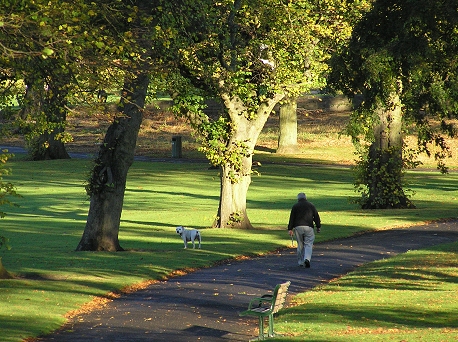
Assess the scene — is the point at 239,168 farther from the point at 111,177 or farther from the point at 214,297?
the point at 214,297

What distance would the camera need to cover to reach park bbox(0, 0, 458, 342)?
15062mm

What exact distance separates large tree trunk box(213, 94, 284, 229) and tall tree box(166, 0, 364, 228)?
32 millimetres

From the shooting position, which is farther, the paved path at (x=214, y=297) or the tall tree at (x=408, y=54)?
the tall tree at (x=408, y=54)

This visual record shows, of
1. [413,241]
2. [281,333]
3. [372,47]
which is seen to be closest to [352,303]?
[281,333]

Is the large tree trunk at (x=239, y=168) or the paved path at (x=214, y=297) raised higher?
the large tree trunk at (x=239, y=168)

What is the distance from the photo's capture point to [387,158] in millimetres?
39000

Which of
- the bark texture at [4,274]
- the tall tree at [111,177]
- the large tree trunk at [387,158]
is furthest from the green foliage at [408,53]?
the large tree trunk at [387,158]

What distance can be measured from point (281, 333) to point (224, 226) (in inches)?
740

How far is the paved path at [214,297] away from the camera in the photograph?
1427 cm

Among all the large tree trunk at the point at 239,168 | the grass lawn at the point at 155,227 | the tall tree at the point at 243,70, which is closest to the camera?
the grass lawn at the point at 155,227

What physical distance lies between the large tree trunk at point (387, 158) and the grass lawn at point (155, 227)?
1063mm

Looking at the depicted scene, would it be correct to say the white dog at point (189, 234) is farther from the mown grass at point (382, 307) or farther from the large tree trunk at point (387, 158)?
the large tree trunk at point (387, 158)

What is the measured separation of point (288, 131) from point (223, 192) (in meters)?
35.5

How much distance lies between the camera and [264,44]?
3011cm
